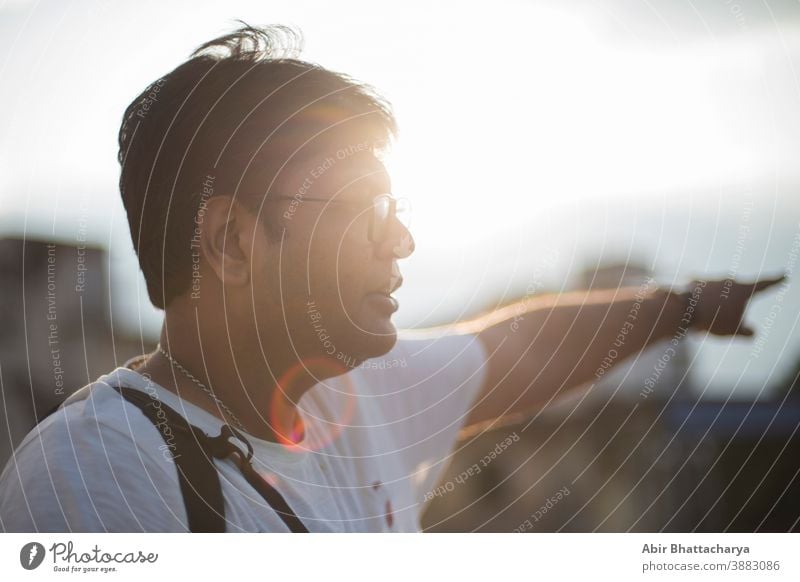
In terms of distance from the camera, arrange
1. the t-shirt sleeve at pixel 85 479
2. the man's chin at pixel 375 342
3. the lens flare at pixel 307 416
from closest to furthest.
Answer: the t-shirt sleeve at pixel 85 479 < the lens flare at pixel 307 416 < the man's chin at pixel 375 342

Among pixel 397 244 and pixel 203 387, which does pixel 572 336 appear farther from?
pixel 203 387

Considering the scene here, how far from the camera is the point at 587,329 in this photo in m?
1.10

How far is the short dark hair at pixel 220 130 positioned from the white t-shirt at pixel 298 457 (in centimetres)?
23

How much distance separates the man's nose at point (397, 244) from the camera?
1.08 meters

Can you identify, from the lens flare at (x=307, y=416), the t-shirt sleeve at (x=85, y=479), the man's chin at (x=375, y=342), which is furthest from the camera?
the man's chin at (x=375, y=342)

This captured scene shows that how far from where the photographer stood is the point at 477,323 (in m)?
1.16

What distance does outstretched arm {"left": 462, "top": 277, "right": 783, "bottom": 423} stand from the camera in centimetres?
109

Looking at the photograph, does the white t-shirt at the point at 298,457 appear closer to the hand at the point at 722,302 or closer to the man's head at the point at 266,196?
the man's head at the point at 266,196

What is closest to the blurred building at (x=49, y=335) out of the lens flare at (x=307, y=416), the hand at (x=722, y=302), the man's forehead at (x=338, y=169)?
the lens flare at (x=307, y=416)

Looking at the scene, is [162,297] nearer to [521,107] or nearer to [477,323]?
[477,323]
